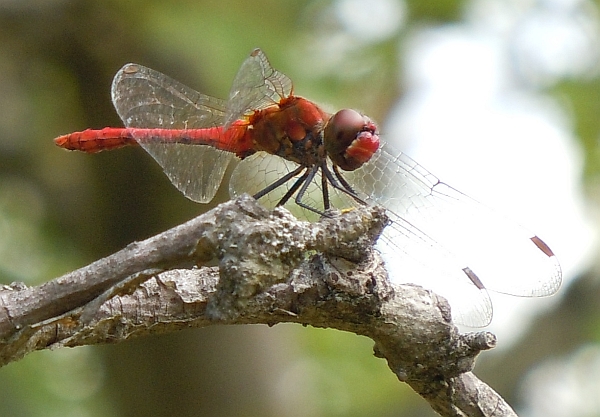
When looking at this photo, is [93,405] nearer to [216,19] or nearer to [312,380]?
[312,380]

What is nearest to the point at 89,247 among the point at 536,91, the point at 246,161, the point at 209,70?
the point at 209,70

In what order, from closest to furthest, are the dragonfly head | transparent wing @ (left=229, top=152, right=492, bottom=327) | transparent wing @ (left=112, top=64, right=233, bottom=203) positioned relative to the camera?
transparent wing @ (left=229, top=152, right=492, bottom=327) → the dragonfly head → transparent wing @ (left=112, top=64, right=233, bottom=203)

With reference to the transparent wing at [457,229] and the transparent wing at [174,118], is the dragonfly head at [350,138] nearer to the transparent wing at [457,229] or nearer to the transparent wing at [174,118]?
the transparent wing at [457,229]

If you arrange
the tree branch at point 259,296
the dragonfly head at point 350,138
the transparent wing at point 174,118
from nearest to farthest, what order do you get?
1. the tree branch at point 259,296
2. the dragonfly head at point 350,138
3. the transparent wing at point 174,118

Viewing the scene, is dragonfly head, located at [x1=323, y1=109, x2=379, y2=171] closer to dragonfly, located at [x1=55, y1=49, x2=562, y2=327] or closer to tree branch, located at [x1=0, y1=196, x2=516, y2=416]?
dragonfly, located at [x1=55, y1=49, x2=562, y2=327]

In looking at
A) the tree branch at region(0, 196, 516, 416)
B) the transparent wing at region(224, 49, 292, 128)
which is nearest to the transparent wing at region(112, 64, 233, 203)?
the transparent wing at region(224, 49, 292, 128)

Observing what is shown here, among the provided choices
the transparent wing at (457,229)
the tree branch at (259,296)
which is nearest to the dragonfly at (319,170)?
the transparent wing at (457,229)
